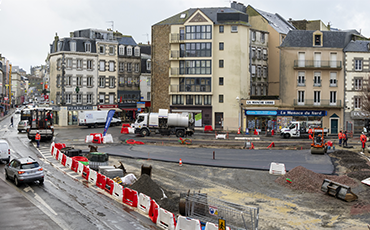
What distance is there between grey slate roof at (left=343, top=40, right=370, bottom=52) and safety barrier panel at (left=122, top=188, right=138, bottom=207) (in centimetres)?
4564

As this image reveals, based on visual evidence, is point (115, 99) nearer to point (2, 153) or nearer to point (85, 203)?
point (2, 153)

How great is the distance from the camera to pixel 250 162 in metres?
28.9

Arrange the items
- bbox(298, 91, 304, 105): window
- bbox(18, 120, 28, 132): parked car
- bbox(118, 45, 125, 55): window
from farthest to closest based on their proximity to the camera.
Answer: bbox(118, 45, 125, 55): window → bbox(298, 91, 304, 105): window → bbox(18, 120, 28, 132): parked car

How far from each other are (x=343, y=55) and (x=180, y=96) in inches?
1020

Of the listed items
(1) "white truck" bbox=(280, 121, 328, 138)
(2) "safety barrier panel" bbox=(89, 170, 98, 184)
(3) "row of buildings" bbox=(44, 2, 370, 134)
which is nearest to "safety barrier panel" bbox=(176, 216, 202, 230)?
(2) "safety barrier panel" bbox=(89, 170, 98, 184)

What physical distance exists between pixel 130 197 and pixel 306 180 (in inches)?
421

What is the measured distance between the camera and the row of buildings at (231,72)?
5244 cm

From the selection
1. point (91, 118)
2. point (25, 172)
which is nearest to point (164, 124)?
point (91, 118)

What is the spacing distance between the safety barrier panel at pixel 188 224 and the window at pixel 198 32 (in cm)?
4558

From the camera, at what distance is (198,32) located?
56.2m

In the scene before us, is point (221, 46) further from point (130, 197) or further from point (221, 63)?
point (130, 197)

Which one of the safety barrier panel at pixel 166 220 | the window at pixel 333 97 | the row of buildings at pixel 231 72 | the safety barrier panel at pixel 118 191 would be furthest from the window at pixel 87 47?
the safety barrier panel at pixel 166 220

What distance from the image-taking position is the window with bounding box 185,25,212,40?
55.8 metres

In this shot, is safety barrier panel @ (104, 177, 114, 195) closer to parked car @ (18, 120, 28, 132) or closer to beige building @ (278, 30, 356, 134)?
parked car @ (18, 120, 28, 132)
